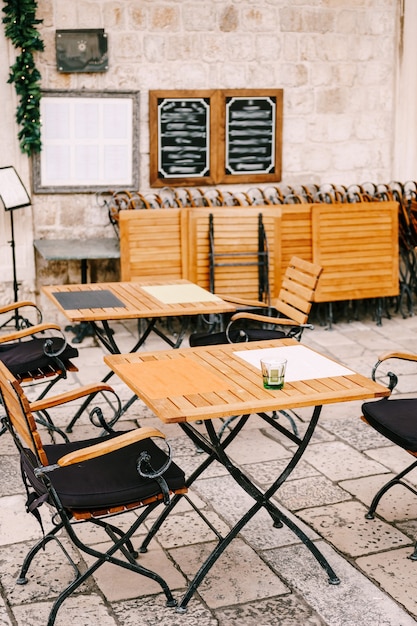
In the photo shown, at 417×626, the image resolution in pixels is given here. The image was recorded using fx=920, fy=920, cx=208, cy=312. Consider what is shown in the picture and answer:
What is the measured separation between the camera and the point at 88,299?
5277mm

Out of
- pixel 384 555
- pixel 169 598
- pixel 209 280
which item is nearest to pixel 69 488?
pixel 169 598

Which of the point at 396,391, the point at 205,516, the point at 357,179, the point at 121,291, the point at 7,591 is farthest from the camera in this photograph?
the point at 357,179

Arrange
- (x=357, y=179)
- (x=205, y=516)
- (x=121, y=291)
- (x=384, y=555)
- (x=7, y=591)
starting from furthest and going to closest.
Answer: (x=357, y=179) < (x=121, y=291) < (x=205, y=516) < (x=384, y=555) < (x=7, y=591)

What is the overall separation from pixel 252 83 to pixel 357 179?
1.37 m

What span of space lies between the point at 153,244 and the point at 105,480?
4281mm

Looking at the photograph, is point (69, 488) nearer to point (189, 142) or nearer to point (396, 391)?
point (396, 391)

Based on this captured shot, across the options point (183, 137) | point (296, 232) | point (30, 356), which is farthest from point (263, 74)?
point (30, 356)

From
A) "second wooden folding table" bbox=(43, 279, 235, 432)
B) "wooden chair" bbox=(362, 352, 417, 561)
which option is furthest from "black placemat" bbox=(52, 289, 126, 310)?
"wooden chair" bbox=(362, 352, 417, 561)

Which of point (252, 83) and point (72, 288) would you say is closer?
point (72, 288)

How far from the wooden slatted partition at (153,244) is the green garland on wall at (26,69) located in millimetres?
1026

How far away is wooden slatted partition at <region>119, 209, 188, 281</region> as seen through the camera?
291 inches

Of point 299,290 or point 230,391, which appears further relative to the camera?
point 299,290

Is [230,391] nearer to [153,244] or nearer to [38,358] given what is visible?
[38,358]

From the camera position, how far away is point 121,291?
5.53 meters
